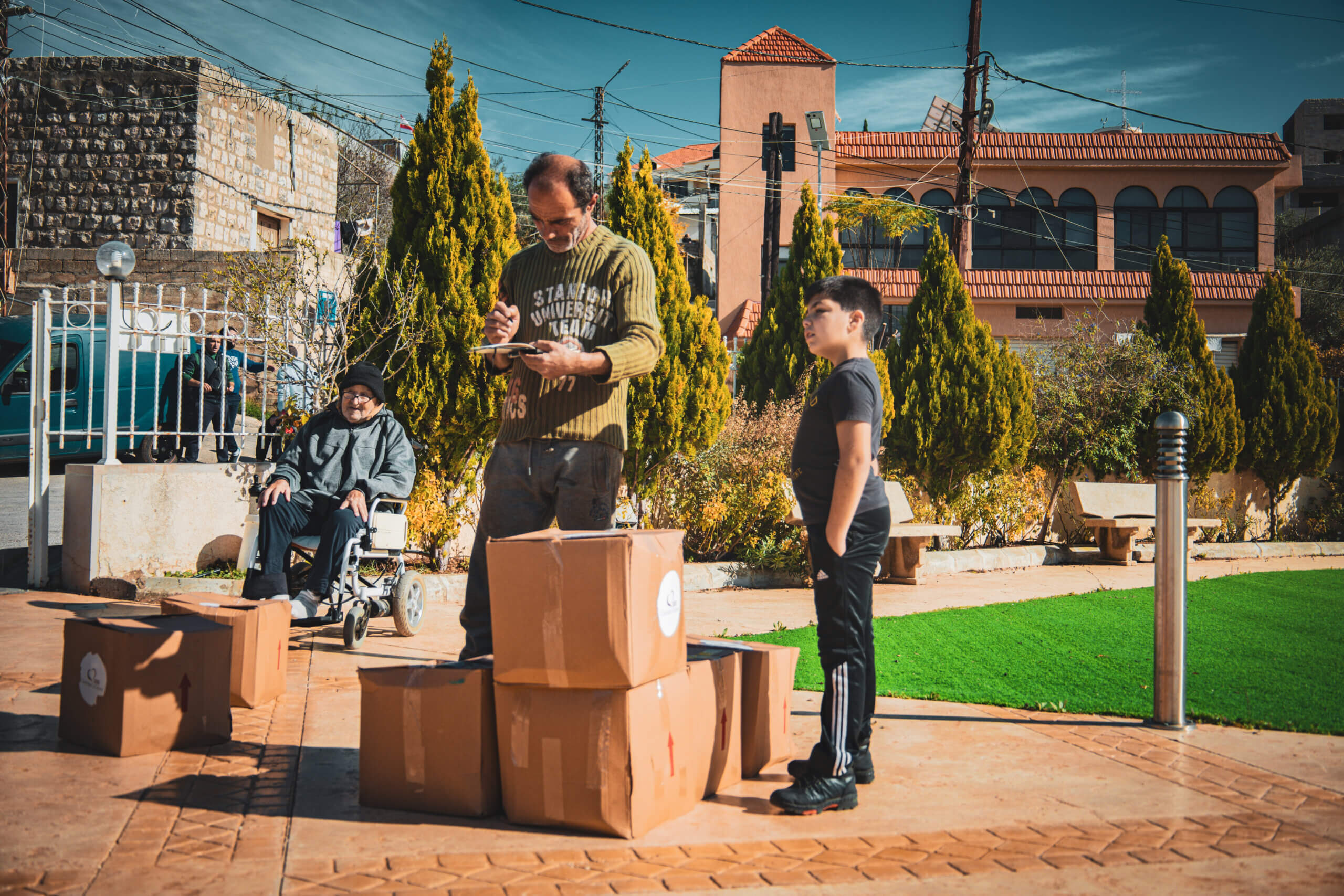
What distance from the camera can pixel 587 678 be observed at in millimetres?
2732

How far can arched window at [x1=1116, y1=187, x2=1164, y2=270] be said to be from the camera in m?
29.2

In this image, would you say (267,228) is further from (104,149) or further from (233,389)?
(233,389)

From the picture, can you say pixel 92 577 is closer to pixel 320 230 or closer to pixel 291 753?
pixel 291 753

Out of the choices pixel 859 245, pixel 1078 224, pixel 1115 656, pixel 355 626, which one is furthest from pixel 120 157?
pixel 1078 224

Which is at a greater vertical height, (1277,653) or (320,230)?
(320,230)

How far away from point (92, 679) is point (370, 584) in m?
2.37

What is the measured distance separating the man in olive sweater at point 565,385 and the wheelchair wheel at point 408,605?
2.47 meters

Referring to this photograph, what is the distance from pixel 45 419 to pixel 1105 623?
25.2 feet

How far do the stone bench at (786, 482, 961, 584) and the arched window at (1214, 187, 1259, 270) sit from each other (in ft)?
82.5

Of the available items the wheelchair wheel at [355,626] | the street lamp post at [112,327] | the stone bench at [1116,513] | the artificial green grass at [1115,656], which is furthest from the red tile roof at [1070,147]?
the wheelchair wheel at [355,626]

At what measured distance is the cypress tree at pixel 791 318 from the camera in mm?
13438

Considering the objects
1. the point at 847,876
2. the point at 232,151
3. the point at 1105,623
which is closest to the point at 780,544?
the point at 1105,623

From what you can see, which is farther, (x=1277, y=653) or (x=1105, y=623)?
(x=1105, y=623)

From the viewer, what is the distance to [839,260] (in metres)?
13.4
